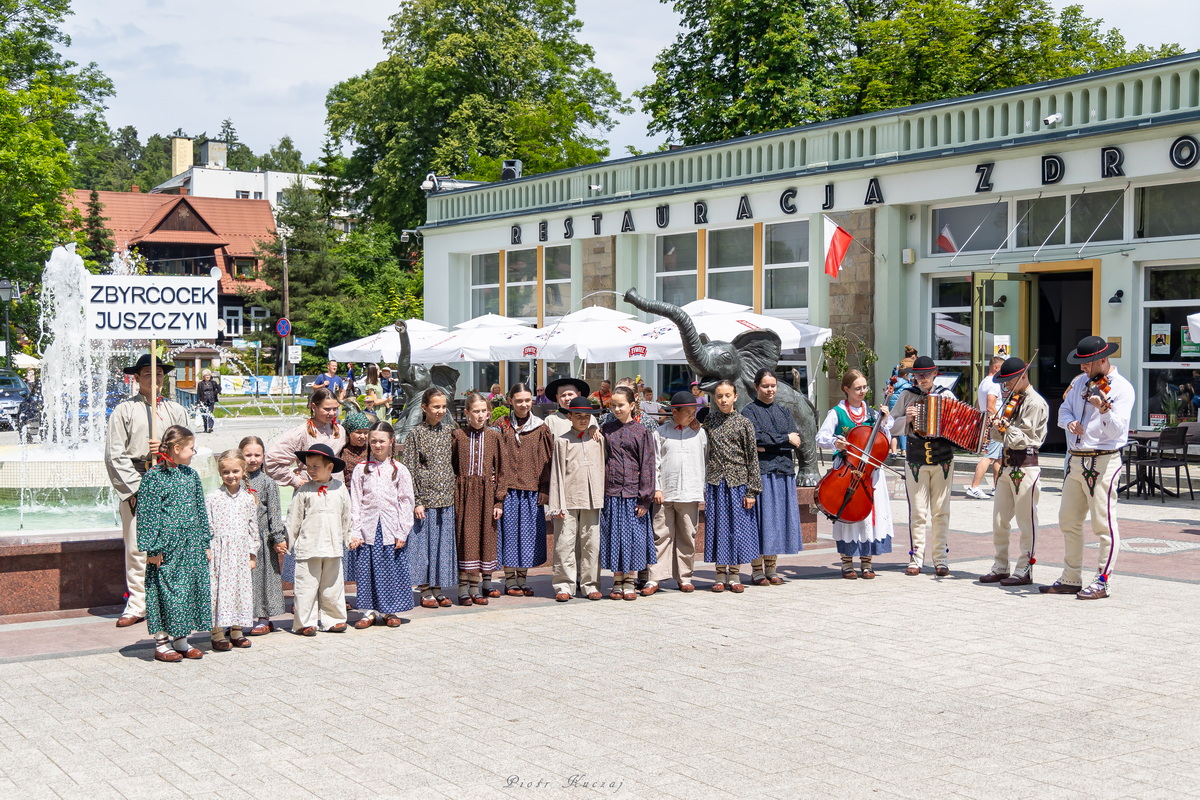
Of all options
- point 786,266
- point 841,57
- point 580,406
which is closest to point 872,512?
point 580,406

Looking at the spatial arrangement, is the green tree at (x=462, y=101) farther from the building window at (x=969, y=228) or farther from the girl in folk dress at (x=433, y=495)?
the girl in folk dress at (x=433, y=495)

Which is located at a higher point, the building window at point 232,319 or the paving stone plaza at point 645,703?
the building window at point 232,319

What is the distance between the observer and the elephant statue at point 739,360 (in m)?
12.1

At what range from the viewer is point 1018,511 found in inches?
401

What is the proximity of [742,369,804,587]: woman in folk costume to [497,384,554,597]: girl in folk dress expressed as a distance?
1.80 meters

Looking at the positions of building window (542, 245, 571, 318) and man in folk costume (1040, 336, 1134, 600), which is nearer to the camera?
man in folk costume (1040, 336, 1134, 600)

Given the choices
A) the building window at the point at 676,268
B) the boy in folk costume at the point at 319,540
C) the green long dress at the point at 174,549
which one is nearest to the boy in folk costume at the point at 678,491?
the boy in folk costume at the point at 319,540

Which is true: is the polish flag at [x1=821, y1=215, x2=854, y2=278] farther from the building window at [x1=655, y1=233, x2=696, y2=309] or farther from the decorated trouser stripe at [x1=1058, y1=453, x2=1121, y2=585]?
the decorated trouser stripe at [x1=1058, y1=453, x2=1121, y2=585]

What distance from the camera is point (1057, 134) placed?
1986 centimetres

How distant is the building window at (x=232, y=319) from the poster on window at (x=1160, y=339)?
69.8 metres

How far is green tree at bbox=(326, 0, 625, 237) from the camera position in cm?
4797

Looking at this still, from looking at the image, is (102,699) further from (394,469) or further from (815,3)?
(815,3)

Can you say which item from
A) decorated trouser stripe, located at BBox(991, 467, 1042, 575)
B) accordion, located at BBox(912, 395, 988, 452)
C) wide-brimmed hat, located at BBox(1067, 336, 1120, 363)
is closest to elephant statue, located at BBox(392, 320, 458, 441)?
accordion, located at BBox(912, 395, 988, 452)

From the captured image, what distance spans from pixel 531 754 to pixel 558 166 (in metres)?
42.3
